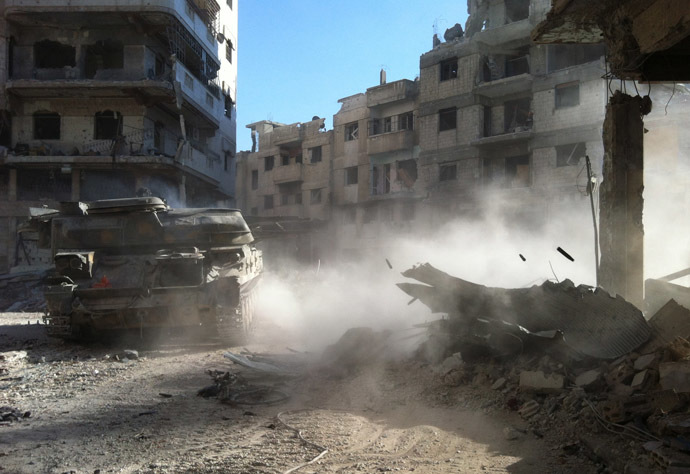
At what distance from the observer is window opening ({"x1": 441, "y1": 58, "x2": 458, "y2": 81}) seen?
28203 millimetres

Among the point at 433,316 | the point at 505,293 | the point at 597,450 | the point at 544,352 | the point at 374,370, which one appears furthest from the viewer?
the point at 433,316

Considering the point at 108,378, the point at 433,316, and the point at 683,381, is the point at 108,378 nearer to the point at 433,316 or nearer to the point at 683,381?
the point at 433,316

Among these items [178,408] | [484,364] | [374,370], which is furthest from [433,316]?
[178,408]

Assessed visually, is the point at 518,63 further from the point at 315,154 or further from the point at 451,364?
the point at 451,364

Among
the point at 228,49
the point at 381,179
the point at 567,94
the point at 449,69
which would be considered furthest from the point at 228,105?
the point at 567,94

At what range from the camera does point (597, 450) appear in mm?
4020

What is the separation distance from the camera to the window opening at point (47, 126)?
1004 inches

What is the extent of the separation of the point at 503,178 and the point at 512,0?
342 inches

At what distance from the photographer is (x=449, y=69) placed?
93.4ft

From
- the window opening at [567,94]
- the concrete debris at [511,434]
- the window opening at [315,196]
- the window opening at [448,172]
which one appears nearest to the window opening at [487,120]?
the window opening at [448,172]

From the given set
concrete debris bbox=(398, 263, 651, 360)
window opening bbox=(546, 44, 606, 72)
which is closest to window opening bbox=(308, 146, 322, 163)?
window opening bbox=(546, 44, 606, 72)

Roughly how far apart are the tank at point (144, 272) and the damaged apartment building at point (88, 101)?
47.2 ft

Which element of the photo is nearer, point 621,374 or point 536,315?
point 621,374

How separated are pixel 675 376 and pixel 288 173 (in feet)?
122
